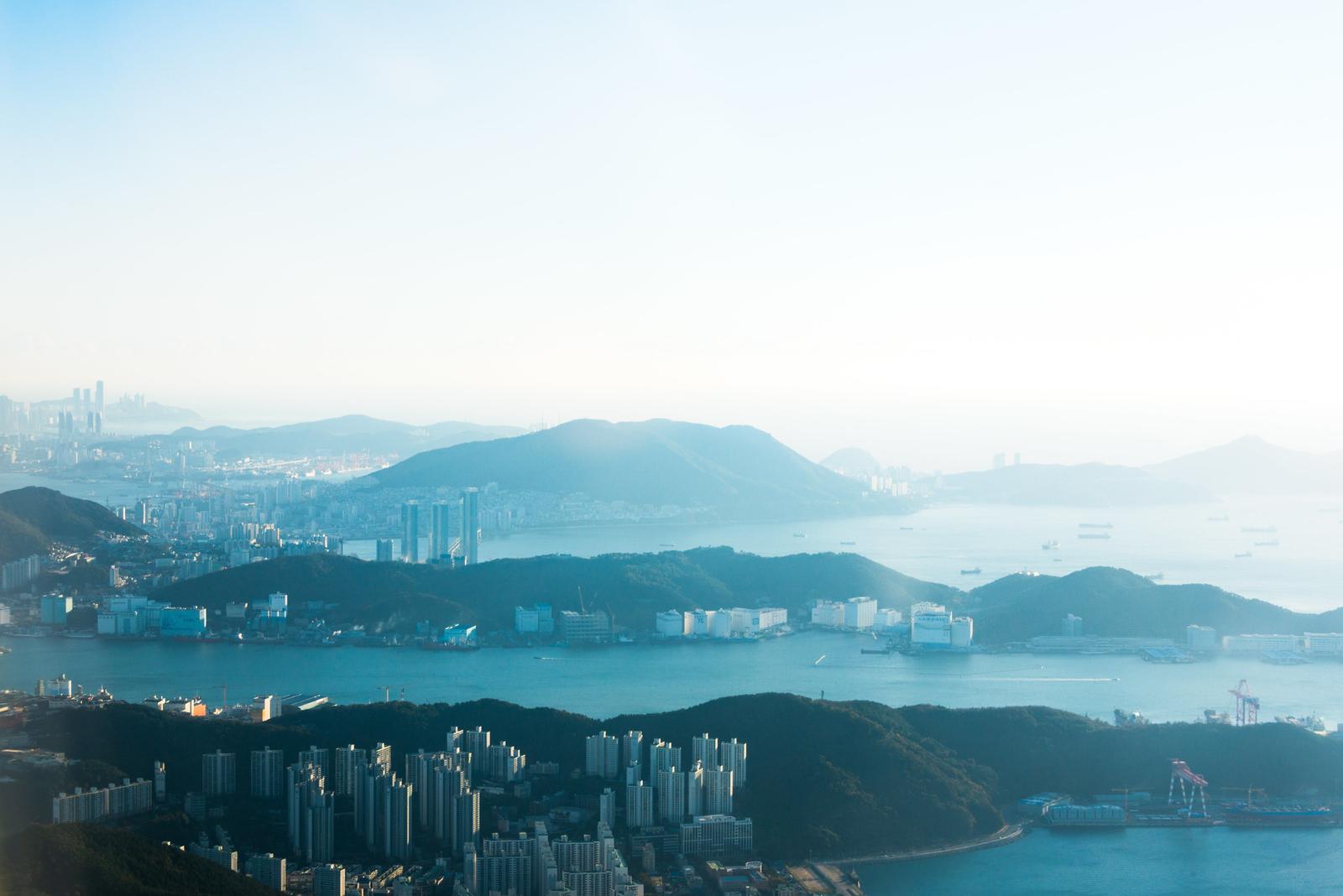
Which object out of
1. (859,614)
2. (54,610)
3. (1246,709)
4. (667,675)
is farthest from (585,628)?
(1246,709)

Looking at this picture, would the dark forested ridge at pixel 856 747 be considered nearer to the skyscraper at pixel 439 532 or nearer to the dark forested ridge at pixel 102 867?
the dark forested ridge at pixel 102 867

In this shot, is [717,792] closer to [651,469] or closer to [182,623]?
[182,623]

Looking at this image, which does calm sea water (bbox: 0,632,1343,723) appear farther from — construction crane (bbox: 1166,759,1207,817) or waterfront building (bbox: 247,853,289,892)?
waterfront building (bbox: 247,853,289,892)

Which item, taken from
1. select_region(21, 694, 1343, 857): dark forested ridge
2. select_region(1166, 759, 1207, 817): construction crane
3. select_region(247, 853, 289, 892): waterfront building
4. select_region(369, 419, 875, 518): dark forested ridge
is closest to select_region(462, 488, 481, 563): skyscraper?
select_region(369, 419, 875, 518): dark forested ridge

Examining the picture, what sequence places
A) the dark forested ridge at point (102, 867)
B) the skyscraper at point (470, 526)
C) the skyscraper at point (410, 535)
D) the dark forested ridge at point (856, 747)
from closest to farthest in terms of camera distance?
the dark forested ridge at point (102, 867) < the dark forested ridge at point (856, 747) < the skyscraper at point (410, 535) < the skyscraper at point (470, 526)

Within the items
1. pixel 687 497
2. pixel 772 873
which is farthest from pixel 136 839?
pixel 687 497

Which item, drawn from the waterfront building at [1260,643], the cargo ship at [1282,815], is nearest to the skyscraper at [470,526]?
the waterfront building at [1260,643]
